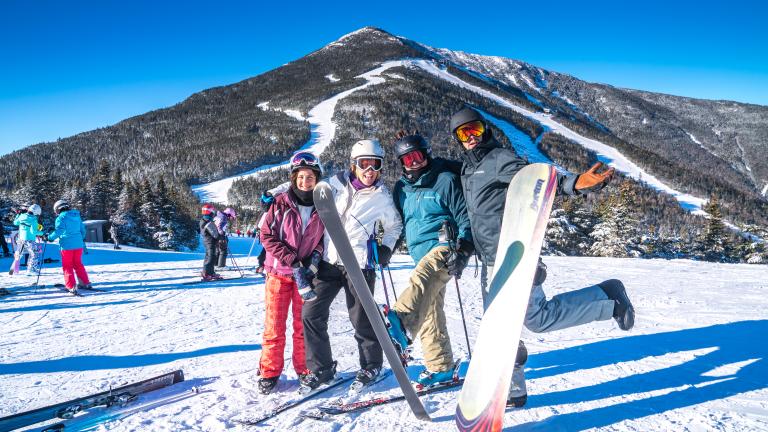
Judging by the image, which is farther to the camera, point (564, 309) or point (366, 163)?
point (366, 163)

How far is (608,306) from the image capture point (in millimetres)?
2691

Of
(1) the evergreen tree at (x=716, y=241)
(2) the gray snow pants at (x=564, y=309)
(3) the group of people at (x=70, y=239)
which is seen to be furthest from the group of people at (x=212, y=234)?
(1) the evergreen tree at (x=716, y=241)

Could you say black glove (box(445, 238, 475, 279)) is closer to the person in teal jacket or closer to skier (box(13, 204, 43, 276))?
the person in teal jacket

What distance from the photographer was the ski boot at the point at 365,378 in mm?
3062

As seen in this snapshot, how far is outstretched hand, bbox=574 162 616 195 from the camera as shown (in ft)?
7.32

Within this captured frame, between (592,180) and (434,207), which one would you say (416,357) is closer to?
(434,207)

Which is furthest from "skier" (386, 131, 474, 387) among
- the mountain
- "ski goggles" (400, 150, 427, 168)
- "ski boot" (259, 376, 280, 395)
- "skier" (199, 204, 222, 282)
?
the mountain

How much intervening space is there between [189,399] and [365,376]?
1.27m

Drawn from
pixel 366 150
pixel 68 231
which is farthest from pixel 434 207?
pixel 68 231

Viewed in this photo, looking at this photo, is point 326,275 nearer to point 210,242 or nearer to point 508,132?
point 210,242

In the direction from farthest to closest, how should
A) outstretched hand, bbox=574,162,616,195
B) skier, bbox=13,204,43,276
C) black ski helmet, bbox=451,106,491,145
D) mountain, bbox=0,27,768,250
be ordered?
1. mountain, bbox=0,27,768,250
2. skier, bbox=13,204,43,276
3. black ski helmet, bbox=451,106,491,145
4. outstretched hand, bbox=574,162,616,195

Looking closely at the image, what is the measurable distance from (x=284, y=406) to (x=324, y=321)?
0.67m

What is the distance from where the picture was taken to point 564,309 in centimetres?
265

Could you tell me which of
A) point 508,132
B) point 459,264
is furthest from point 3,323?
point 508,132
